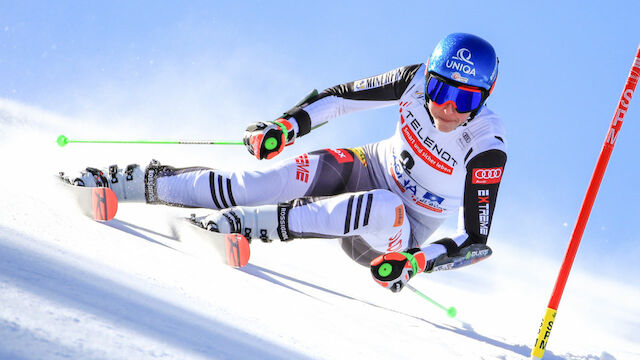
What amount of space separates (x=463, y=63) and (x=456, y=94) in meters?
0.17

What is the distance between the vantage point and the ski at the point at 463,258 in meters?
3.03

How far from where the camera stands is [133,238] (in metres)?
2.56

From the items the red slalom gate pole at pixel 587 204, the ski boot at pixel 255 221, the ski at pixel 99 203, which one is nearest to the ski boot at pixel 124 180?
the ski at pixel 99 203

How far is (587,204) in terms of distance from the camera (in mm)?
2809

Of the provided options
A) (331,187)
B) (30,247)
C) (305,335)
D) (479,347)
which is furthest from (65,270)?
(331,187)

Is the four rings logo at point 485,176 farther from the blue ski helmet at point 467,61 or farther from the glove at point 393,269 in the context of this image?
the glove at point 393,269

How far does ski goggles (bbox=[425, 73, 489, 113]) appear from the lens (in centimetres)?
305

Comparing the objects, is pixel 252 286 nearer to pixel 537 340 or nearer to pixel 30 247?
pixel 30 247

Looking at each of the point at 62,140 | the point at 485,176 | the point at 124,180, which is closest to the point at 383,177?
the point at 485,176

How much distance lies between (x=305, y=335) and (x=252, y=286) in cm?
61

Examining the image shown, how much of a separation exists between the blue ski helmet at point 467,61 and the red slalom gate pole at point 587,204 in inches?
26.8

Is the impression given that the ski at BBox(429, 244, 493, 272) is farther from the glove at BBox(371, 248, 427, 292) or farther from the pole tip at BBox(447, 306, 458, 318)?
the pole tip at BBox(447, 306, 458, 318)

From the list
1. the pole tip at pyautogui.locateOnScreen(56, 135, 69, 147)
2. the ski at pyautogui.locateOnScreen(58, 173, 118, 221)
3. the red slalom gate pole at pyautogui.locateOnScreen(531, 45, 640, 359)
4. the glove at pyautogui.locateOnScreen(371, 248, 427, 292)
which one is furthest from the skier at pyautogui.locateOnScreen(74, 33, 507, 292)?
the pole tip at pyautogui.locateOnScreen(56, 135, 69, 147)

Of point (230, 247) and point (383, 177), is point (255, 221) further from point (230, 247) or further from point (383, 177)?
point (383, 177)
